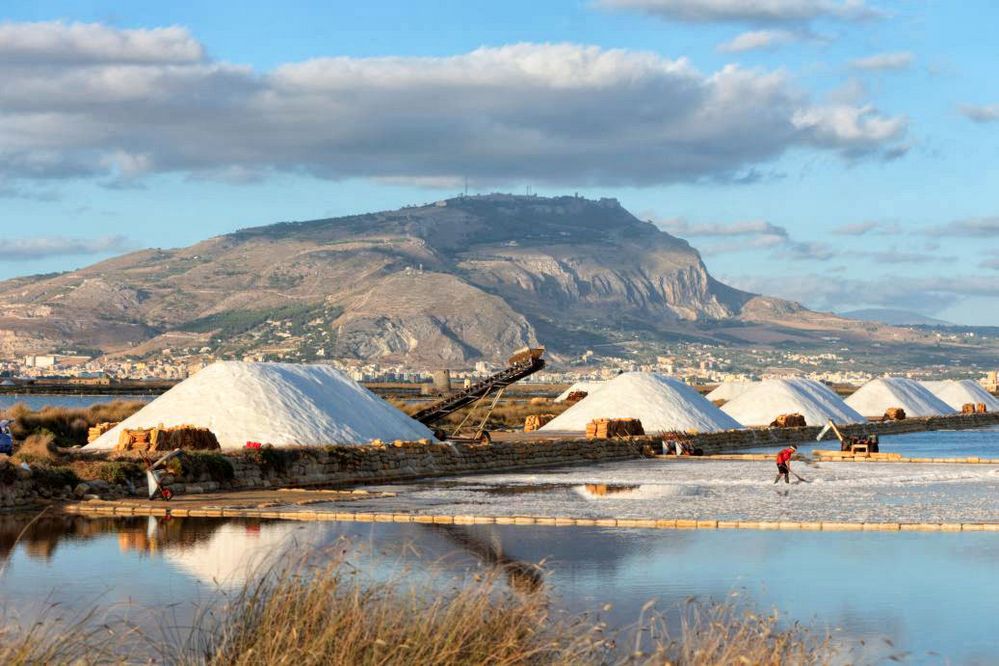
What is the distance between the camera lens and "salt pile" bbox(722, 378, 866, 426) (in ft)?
215

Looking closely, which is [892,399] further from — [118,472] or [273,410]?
[118,472]

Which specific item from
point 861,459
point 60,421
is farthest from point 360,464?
point 861,459

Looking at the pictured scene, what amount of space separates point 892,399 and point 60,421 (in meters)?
53.7

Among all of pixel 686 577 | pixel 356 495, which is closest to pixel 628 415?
pixel 356 495

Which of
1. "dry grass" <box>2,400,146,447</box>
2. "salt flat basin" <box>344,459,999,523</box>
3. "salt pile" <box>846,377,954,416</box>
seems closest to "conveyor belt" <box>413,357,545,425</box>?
"salt flat basin" <box>344,459,999,523</box>

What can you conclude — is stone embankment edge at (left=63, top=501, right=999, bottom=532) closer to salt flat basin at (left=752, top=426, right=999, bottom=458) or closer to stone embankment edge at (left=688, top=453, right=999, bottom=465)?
stone embankment edge at (left=688, top=453, right=999, bottom=465)

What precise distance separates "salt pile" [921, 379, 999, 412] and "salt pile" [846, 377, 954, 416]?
355 inches

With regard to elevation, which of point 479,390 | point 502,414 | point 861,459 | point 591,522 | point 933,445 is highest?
point 479,390

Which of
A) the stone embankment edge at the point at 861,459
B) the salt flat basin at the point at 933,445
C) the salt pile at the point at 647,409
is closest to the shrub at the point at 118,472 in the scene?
the stone embankment edge at the point at 861,459

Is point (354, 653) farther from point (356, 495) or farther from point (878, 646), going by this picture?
point (356, 495)

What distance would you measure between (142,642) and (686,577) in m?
6.15

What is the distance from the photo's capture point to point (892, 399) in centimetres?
8494

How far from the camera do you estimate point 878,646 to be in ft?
37.0

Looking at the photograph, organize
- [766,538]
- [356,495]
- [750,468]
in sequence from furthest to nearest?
[750,468] < [356,495] < [766,538]
